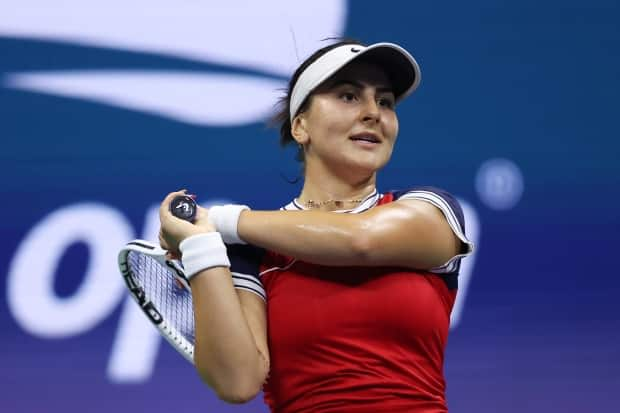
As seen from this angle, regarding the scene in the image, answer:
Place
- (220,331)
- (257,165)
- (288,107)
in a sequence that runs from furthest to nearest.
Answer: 1. (257,165)
2. (288,107)
3. (220,331)

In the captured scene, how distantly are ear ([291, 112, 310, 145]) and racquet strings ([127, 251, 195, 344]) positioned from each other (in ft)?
1.30

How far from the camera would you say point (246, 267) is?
5.96ft

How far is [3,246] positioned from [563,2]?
1874 mm

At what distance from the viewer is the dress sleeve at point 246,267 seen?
1795 millimetres

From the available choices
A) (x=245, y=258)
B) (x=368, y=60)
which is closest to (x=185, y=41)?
(x=368, y=60)

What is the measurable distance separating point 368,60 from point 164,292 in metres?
0.64

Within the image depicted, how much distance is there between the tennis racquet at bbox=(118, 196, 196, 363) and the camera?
6.36ft

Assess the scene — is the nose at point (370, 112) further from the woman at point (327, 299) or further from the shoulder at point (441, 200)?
the shoulder at point (441, 200)

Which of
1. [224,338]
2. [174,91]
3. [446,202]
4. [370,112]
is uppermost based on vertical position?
[370,112]

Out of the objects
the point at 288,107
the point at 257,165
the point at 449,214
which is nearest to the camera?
the point at 449,214

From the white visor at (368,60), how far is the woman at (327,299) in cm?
2

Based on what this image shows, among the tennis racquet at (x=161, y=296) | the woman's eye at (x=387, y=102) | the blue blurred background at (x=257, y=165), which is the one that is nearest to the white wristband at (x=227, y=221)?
the tennis racquet at (x=161, y=296)

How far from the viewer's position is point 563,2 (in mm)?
3039

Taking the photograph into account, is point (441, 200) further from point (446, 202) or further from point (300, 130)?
point (300, 130)
